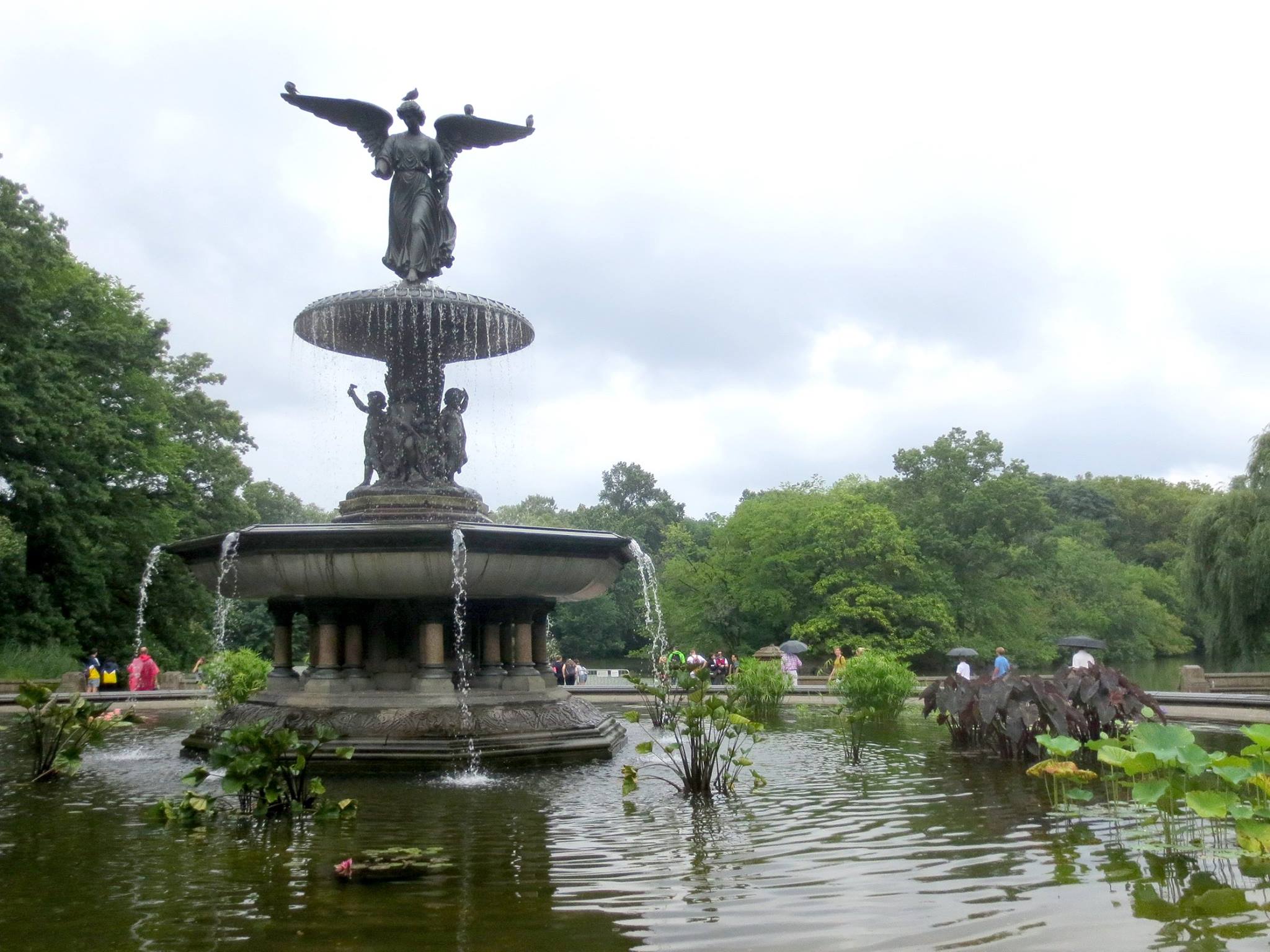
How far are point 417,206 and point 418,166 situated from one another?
451mm

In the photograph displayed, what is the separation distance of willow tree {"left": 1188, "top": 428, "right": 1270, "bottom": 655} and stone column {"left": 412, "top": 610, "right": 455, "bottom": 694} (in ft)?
75.9

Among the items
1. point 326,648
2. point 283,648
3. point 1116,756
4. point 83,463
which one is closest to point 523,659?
point 326,648

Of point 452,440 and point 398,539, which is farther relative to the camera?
point 452,440

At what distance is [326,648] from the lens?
33.6 feet

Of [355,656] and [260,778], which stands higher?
[355,656]

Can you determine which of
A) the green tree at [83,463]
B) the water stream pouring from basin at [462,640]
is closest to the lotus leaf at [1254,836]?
the water stream pouring from basin at [462,640]

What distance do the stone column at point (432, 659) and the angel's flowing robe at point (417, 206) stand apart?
478cm

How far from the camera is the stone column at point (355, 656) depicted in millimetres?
10219

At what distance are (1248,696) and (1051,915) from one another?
1168 cm

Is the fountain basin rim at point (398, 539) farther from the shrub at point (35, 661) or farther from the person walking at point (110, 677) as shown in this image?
the shrub at point (35, 661)

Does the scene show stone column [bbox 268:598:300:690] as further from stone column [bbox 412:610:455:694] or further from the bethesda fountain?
stone column [bbox 412:610:455:694]

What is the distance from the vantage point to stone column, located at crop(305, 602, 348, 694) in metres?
10.1

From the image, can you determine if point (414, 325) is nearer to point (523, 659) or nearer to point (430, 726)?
point (523, 659)

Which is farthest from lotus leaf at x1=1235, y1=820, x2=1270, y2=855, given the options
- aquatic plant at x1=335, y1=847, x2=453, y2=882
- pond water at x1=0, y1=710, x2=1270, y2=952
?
aquatic plant at x1=335, y1=847, x2=453, y2=882
